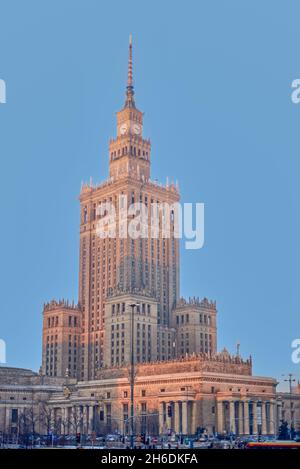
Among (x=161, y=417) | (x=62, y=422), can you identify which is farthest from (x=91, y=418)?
(x=161, y=417)

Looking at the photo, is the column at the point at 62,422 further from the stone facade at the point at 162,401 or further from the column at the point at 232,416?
the column at the point at 232,416

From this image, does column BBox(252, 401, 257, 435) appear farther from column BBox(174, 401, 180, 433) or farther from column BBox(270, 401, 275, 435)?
column BBox(174, 401, 180, 433)

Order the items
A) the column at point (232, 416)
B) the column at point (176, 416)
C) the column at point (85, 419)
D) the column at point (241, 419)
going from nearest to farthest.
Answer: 1. the column at point (176, 416)
2. the column at point (232, 416)
3. the column at point (241, 419)
4. the column at point (85, 419)

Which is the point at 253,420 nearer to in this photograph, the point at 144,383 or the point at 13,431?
the point at 144,383

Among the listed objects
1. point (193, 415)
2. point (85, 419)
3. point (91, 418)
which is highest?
point (193, 415)

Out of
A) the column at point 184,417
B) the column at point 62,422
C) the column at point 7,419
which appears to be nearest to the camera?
the column at point 184,417

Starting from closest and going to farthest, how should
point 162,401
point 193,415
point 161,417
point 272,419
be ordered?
point 193,415 < point 161,417 < point 162,401 < point 272,419

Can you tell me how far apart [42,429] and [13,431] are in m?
10.6

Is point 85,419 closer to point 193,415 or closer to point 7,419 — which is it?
point 7,419

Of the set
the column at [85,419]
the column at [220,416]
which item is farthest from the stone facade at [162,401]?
the column at [85,419]

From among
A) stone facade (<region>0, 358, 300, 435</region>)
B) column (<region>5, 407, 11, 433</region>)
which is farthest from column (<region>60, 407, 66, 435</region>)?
column (<region>5, 407, 11, 433</region>)

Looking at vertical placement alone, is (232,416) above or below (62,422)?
above

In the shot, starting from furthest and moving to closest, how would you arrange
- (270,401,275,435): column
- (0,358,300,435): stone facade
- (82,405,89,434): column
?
(82,405,89,434): column
(270,401,275,435): column
(0,358,300,435): stone facade
